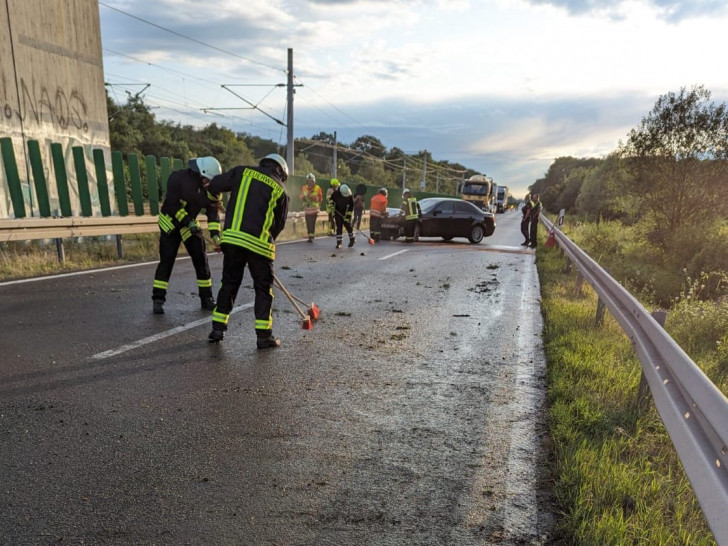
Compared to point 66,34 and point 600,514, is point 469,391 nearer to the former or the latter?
point 600,514

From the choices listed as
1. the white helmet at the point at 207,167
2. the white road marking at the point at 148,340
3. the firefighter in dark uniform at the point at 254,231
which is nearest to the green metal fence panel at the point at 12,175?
the white helmet at the point at 207,167

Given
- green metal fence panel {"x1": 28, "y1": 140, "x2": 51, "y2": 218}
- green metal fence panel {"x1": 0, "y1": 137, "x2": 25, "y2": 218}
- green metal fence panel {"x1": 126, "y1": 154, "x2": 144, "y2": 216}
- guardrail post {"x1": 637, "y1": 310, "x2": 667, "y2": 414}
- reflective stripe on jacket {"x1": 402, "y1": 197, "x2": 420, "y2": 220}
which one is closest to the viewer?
guardrail post {"x1": 637, "y1": 310, "x2": 667, "y2": 414}

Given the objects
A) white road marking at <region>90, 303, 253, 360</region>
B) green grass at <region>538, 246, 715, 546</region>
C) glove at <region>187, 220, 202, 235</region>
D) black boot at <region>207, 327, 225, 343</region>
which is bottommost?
white road marking at <region>90, 303, 253, 360</region>

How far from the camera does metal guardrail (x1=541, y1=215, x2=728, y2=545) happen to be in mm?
1925

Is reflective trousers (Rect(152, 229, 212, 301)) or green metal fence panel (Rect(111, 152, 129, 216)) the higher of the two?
green metal fence panel (Rect(111, 152, 129, 216))

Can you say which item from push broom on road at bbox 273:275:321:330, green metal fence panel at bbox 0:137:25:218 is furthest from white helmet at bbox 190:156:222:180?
green metal fence panel at bbox 0:137:25:218

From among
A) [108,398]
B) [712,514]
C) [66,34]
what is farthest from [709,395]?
[66,34]

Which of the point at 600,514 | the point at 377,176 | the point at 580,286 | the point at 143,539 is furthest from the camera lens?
the point at 377,176

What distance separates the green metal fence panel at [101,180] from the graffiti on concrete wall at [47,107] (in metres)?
1.32

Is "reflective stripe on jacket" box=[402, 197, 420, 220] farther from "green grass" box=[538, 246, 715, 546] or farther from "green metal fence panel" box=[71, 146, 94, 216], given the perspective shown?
"green grass" box=[538, 246, 715, 546]

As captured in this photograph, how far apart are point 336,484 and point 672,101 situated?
1764 centimetres

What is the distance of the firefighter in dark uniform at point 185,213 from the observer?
6.42 meters

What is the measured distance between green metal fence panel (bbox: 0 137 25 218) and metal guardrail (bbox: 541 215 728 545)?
1174cm

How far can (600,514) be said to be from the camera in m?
2.56
